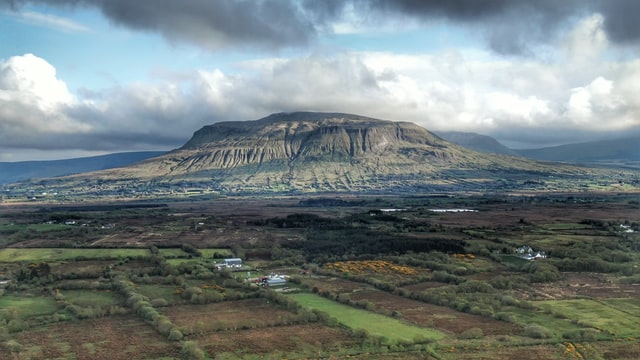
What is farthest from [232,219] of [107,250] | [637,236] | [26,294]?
[637,236]

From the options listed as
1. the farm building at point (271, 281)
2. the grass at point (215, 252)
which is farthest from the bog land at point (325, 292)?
the grass at point (215, 252)

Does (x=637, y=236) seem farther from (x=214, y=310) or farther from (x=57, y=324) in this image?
(x=57, y=324)

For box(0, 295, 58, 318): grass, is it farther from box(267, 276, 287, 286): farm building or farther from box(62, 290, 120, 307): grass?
box(267, 276, 287, 286): farm building

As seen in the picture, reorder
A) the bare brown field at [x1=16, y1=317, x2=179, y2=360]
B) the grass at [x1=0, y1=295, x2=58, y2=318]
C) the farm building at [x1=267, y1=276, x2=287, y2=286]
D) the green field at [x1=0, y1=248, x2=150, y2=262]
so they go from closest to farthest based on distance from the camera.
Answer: the bare brown field at [x1=16, y1=317, x2=179, y2=360] → the grass at [x1=0, y1=295, x2=58, y2=318] → the farm building at [x1=267, y1=276, x2=287, y2=286] → the green field at [x1=0, y1=248, x2=150, y2=262]

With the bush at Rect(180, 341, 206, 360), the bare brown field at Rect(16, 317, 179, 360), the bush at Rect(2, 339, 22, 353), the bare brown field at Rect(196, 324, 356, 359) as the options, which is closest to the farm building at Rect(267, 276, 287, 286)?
the bare brown field at Rect(196, 324, 356, 359)

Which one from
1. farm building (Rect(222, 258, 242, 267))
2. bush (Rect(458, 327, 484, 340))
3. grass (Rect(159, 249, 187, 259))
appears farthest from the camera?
grass (Rect(159, 249, 187, 259))

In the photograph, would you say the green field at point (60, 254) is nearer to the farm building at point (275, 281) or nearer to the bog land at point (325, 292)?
the bog land at point (325, 292)

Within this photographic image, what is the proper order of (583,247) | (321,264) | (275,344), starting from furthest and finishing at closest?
(583,247) → (321,264) → (275,344)
